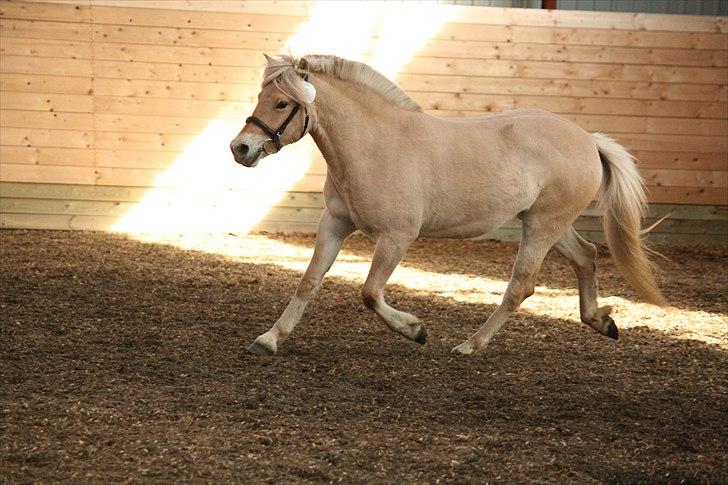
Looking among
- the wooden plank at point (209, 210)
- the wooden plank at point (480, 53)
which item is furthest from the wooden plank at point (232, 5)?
the wooden plank at point (209, 210)

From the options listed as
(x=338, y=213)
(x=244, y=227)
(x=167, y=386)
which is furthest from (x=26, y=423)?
(x=244, y=227)

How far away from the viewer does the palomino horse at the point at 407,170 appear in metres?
4.71

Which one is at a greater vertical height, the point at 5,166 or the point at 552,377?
the point at 552,377

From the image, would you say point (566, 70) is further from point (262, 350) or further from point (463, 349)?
point (262, 350)

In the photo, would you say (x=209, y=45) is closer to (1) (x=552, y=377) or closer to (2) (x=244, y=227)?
(2) (x=244, y=227)

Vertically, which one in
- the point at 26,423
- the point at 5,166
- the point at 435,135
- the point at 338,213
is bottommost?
the point at 5,166

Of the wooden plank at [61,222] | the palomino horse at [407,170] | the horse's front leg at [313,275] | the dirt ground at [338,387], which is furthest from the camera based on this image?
the wooden plank at [61,222]

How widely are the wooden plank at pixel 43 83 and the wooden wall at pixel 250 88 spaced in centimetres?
1

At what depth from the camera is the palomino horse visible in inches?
185

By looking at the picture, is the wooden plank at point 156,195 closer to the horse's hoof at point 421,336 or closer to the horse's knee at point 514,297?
the horse's knee at point 514,297

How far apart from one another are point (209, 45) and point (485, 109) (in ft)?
9.65

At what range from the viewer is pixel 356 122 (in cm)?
487

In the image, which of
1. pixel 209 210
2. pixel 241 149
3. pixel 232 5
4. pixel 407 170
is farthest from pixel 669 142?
pixel 241 149

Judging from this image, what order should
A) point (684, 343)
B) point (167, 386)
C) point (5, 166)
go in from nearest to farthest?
point (167, 386) → point (684, 343) → point (5, 166)
